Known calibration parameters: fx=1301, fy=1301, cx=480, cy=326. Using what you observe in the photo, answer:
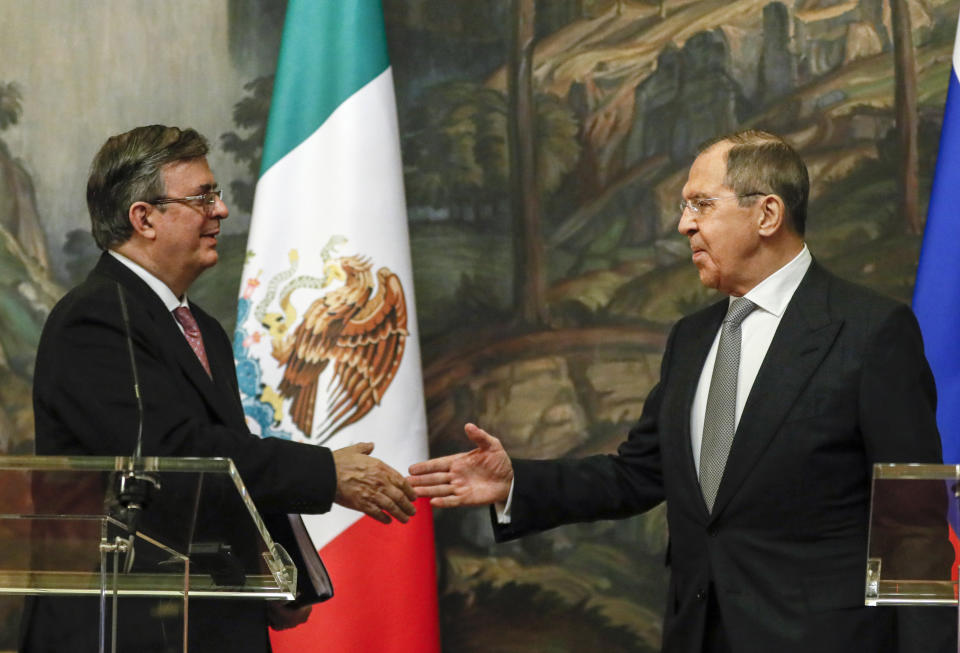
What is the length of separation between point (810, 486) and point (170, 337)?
1.63 meters

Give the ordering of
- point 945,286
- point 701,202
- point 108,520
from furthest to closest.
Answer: point 945,286 < point 701,202 < point 108,520

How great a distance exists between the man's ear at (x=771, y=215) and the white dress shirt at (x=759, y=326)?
0.34ft

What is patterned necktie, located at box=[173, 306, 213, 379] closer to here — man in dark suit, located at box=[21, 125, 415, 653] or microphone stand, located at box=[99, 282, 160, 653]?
man in dark suit, located at box=[21, 125, 415, 653]

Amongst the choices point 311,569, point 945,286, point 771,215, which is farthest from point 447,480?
point 945,286

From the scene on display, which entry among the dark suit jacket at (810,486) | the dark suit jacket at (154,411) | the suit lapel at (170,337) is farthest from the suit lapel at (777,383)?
the suit lapel at (170,337)

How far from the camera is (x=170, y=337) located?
10.7 ft

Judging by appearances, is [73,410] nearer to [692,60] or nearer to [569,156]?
[569,156]

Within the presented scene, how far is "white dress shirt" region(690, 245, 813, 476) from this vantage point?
341cm

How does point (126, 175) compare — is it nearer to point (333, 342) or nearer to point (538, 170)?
point (333, 342)

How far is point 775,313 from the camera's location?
345cm

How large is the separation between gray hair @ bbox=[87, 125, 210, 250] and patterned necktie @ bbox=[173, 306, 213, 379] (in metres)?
0.24

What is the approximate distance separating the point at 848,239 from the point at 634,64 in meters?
1.06

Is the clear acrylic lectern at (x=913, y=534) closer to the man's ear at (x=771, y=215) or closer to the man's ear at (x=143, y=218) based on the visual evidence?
the man's ear at (x=771, y=215)

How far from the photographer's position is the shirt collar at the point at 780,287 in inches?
136
